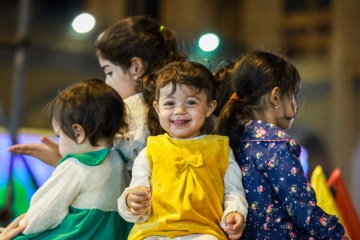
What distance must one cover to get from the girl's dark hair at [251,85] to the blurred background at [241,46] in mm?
3644

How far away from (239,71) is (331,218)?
2.11 ft

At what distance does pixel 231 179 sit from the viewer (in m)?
1.68

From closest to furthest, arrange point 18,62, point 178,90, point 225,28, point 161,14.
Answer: point 178,90
point 18,62
point 161,14
point 225,28

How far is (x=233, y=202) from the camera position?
1.60 metres

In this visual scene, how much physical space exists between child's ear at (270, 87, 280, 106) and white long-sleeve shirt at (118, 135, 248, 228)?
0.90 ft

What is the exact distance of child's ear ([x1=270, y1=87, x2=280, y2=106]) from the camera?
185 cm

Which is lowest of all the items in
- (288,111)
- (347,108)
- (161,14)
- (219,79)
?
(347,108)

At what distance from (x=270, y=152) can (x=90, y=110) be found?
2.25 feet

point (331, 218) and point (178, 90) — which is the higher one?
point (178, 90)

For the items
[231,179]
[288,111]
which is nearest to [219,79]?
[288,111]

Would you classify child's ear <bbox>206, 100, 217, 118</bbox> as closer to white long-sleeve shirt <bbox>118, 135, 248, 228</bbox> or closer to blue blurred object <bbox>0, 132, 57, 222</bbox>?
white long-sleeve shirt <bbox>118, 135, 248, 228</bbox>

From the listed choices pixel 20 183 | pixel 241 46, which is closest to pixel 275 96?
pixel 20 183

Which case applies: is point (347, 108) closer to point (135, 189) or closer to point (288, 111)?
point (288, 111)

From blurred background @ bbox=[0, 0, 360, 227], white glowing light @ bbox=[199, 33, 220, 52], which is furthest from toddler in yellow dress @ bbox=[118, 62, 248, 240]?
blurred background @ bbox=[0, 0, 360, 227]
